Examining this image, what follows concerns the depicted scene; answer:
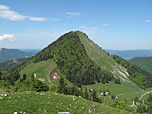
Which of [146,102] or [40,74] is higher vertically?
[40,74]

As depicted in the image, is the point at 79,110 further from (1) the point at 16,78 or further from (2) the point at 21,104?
(1) the point at 16,78

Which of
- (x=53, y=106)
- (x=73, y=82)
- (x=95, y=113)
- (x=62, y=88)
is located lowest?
(x=73, y=82)

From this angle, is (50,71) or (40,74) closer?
(40,74)

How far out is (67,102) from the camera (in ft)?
103

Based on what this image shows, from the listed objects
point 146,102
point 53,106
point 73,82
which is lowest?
point 146,102

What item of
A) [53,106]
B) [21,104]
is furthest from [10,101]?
[53,106]

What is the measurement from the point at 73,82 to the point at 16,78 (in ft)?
252

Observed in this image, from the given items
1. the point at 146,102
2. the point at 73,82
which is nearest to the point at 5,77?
the point at 73,82

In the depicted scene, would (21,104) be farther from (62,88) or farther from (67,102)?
(62,88)

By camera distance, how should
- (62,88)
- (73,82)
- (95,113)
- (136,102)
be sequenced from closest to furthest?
(95,113) < (62,88) < (136,102) < (73,82)

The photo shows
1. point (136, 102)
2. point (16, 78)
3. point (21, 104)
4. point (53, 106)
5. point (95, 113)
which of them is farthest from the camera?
point (16, 78)

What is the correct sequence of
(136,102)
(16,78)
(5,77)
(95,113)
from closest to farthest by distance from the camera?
(95,113) → (5,77) → (136,102) → (16,78)

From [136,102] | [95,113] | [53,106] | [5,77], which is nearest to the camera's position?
[53,106]

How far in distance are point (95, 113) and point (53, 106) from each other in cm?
944
